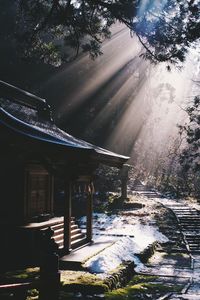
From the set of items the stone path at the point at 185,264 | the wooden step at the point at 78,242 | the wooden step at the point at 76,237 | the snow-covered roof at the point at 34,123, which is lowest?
the stone path at the point at 185,264

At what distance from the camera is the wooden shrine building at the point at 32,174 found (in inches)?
365

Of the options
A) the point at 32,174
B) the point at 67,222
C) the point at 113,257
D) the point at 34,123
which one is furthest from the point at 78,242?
the point at 34,123

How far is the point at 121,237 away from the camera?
17188 mm

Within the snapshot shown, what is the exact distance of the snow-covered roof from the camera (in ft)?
29.9

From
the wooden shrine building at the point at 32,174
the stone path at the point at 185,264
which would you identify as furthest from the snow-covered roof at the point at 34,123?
the stone path at the point at 185,264

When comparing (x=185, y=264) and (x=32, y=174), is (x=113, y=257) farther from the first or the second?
(x=185, y=264)

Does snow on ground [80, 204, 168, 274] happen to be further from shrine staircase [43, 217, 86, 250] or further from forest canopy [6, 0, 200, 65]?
forest canopy [6, 0, 200, 65]

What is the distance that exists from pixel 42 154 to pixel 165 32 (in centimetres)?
415

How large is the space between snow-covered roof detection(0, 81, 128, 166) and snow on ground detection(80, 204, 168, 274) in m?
3.03

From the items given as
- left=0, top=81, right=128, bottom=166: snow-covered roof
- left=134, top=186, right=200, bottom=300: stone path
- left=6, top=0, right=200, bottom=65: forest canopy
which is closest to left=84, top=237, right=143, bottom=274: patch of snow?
left=134, top=186, right=200, bottom=300: stone path

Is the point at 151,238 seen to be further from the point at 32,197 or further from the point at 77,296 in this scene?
the point at 77,296

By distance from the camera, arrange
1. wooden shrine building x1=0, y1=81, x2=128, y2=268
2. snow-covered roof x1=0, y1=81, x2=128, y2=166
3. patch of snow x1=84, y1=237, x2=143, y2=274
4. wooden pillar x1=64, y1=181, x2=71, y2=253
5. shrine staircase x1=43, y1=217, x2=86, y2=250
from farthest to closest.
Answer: shrine staircase x1=43, y1=217, x2=86, y2=250 → wooden pillar x1=64, y1=181, x2=71, y2=253 → patch of snow x1=84, y1=237, x2=143, y2=274 → wooden shrine building x1=0, y1=81, x2=128, y2=268 → snow-covered roof x1=0, y1=81, x2=128, y2=166

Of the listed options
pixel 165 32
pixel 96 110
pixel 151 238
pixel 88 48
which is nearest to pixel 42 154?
pixel 88 48

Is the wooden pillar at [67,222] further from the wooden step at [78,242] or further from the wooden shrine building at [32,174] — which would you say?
the wooden step at [78,242]
